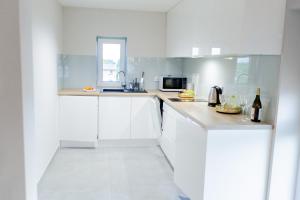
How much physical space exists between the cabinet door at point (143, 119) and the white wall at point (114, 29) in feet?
3.18

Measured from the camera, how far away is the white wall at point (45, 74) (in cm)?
294

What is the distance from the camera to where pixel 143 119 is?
4.43 metres

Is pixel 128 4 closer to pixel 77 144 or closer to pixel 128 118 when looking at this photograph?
pixel 128 118

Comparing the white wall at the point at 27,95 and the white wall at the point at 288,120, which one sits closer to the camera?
the white wall at the point at 27,95

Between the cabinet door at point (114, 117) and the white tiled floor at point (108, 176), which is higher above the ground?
the cabinet door at point (114, 117)

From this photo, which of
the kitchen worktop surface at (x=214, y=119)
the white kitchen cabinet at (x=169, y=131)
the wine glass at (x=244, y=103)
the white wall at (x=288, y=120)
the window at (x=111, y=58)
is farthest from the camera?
the window at (x=111, y=58)

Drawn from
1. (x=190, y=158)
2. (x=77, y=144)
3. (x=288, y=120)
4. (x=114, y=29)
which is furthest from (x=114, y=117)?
(x=288, y=120)

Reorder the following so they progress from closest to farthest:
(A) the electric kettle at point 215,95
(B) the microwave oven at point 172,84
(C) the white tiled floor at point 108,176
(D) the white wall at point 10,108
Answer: (D) the white wall at point 10,108 → (C) the white tiled floor at point 108,176 → (A) the electric kettle at point 215,95 → (B) the microwave oven at point 172,84

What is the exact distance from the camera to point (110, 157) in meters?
4.03

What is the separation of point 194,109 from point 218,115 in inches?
14.4

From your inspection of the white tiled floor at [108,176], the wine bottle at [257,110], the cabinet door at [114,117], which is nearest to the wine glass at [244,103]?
the wine bottle at [257,110]

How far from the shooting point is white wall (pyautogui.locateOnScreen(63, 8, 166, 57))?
15.0 feet

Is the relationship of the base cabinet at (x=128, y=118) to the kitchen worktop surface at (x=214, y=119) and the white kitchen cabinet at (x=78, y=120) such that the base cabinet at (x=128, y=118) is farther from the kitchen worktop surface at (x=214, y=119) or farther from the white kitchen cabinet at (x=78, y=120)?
the kitchen worktop surface at (x=214, y=119)

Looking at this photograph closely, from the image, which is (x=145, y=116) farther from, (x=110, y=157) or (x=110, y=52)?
(x=110, y=52)
